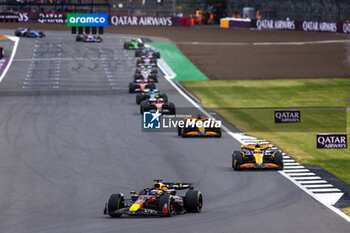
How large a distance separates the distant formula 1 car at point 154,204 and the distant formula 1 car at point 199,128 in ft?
54.4

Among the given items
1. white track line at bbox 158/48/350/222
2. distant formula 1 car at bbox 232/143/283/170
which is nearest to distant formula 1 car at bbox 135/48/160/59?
white track line at bbox 158/48/350/222

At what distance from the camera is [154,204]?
21.8 meters

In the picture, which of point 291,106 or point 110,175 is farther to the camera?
point 291,106

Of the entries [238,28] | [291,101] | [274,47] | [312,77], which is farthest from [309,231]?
[238,28]

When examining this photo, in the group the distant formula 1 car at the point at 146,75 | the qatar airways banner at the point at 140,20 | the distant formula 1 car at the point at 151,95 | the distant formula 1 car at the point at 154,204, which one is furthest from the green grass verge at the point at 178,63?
the distant formula 1 car at the point at 154,204

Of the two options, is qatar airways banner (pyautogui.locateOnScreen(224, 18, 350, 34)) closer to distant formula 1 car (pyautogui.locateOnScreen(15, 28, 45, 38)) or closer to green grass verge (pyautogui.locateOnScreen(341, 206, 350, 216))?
distant formula 1 car (pyautogui.locateOnScreen(15, 28, 45, 38))

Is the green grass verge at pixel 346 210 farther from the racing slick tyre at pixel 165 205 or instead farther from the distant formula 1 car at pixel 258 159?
the distant formula 1 car at pixel 258 159

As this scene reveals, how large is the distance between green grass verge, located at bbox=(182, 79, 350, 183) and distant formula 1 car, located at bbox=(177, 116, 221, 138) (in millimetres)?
2934

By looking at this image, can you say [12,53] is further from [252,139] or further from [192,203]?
[192,203]

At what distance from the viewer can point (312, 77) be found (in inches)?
3039

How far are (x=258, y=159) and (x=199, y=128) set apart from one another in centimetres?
965

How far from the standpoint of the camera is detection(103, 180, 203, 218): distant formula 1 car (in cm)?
2148

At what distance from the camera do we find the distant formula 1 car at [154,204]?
21484 millimetres

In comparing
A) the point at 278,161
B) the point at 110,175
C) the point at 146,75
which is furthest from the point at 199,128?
the point at 146,75
